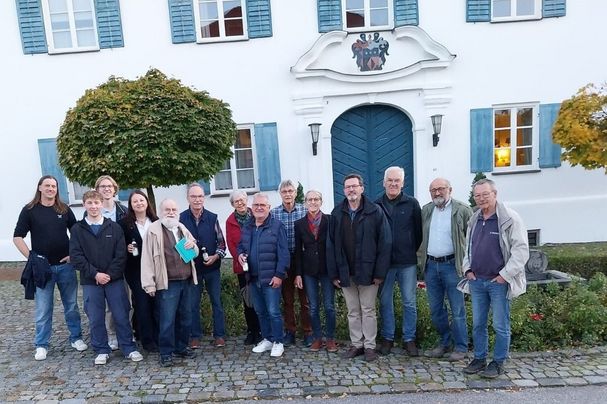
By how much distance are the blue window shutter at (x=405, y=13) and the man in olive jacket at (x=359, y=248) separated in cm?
579

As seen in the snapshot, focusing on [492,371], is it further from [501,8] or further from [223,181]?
[501,8]

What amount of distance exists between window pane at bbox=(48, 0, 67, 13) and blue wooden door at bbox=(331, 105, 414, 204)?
5.65 metres

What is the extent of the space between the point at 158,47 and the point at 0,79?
10.2 feet

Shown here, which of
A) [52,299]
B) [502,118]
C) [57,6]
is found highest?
[57,6]

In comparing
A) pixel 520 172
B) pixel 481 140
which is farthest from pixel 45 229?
pixel 520 172

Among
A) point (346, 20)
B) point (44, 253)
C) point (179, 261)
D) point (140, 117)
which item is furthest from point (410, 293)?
point (346, 20)

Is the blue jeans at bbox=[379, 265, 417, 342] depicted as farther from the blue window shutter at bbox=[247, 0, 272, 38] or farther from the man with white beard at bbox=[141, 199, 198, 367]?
the blue window shutter at bbox=[247, 0, 272, 38]

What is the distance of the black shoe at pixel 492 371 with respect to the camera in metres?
3.96

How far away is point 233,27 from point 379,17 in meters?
2.82

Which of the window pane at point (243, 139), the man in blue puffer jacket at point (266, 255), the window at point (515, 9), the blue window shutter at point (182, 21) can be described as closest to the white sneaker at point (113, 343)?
the man in blue puffer jacket at point (266, 255)

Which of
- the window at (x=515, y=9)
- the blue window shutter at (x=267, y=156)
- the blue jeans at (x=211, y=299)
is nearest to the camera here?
the blue jeans at (x=211, y=299)

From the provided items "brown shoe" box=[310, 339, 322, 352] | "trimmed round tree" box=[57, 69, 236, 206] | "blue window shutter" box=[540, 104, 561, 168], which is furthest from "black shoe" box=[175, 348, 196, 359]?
"blue window shutter" box=[540, 104, 561, 168]

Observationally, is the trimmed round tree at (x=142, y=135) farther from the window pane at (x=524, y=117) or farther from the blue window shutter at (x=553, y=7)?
the blue window shutter at (x=553, y=7)

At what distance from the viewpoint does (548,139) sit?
9133 mm
